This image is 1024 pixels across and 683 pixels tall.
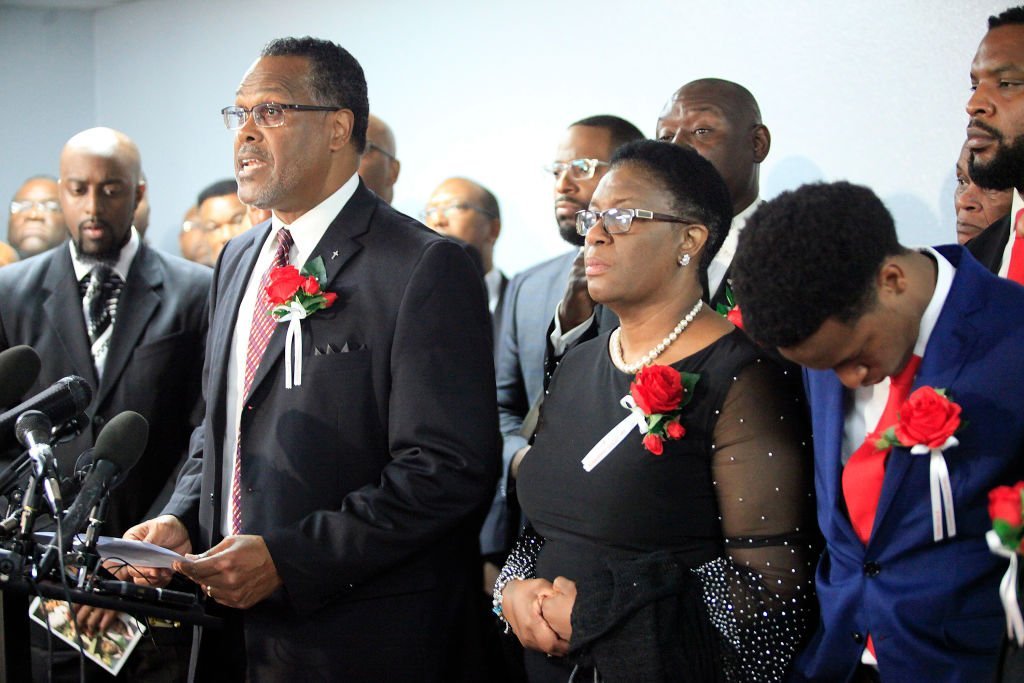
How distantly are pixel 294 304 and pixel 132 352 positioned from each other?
1390 mm

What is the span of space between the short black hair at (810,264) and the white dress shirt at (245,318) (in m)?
1.28

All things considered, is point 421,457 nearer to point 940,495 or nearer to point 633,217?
point 633,217

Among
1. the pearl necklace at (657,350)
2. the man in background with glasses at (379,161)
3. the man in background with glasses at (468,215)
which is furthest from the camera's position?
the man in background with glasses at (468,215)

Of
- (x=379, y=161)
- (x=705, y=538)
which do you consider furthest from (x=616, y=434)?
(x=379, y=161)

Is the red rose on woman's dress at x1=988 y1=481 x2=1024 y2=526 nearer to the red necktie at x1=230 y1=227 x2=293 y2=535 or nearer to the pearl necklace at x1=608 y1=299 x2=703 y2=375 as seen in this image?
the pearl necklace at x1=608 y1=299 x2=703 y2=375

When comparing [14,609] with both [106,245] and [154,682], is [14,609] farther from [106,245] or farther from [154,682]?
[106,245]

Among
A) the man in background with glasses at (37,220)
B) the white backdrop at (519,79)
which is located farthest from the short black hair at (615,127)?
the man in background with glasses at (37,220)

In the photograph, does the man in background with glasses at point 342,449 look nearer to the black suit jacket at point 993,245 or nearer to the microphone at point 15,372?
the microphone at point 15,372

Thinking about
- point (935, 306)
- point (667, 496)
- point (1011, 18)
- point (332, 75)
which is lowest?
point (667, 496)

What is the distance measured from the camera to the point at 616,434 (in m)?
2.58

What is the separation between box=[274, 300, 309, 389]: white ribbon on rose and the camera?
2906mm

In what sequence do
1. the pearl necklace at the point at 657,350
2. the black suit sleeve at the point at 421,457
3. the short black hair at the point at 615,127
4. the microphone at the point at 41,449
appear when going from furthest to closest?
the short black hair at the point at 615,127, the black suit sleeve at the point at 421,457, the pearl necklace at the point at 657,350, the microphone at the point at 41,449

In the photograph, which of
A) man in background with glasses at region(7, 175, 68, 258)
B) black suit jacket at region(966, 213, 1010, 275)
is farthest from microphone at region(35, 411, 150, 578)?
man in background with glasses at region(7, 175, 68, 258)

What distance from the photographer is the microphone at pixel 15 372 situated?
244 centimetres
